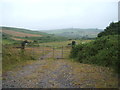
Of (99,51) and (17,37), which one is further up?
(17,37)

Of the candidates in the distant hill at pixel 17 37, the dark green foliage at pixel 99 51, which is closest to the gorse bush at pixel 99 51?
the dark green foliage at pixel 99 51

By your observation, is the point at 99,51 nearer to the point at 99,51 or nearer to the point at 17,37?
the point at 99,51

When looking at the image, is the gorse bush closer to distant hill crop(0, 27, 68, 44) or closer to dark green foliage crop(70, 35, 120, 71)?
dark green foliage crop(70, 35, 120, 71)

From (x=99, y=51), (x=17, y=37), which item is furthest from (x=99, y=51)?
(x=17, y=37)

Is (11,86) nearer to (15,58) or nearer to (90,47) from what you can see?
(15,58)

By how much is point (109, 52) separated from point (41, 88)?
5783 millimetres

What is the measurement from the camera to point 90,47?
12.9m

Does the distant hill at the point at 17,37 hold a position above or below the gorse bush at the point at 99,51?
above

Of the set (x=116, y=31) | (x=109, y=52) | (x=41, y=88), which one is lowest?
(x=41, y=88)

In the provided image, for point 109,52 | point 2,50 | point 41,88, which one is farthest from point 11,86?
point 109,52

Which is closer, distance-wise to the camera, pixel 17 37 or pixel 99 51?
pixel 99 51

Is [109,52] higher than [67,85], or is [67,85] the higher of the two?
[109,52]

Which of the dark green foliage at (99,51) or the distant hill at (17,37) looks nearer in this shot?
the dark green foliage at (99,51)

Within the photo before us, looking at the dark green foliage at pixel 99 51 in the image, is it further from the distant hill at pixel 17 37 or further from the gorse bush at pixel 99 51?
the distant hill at pixel 17 37
